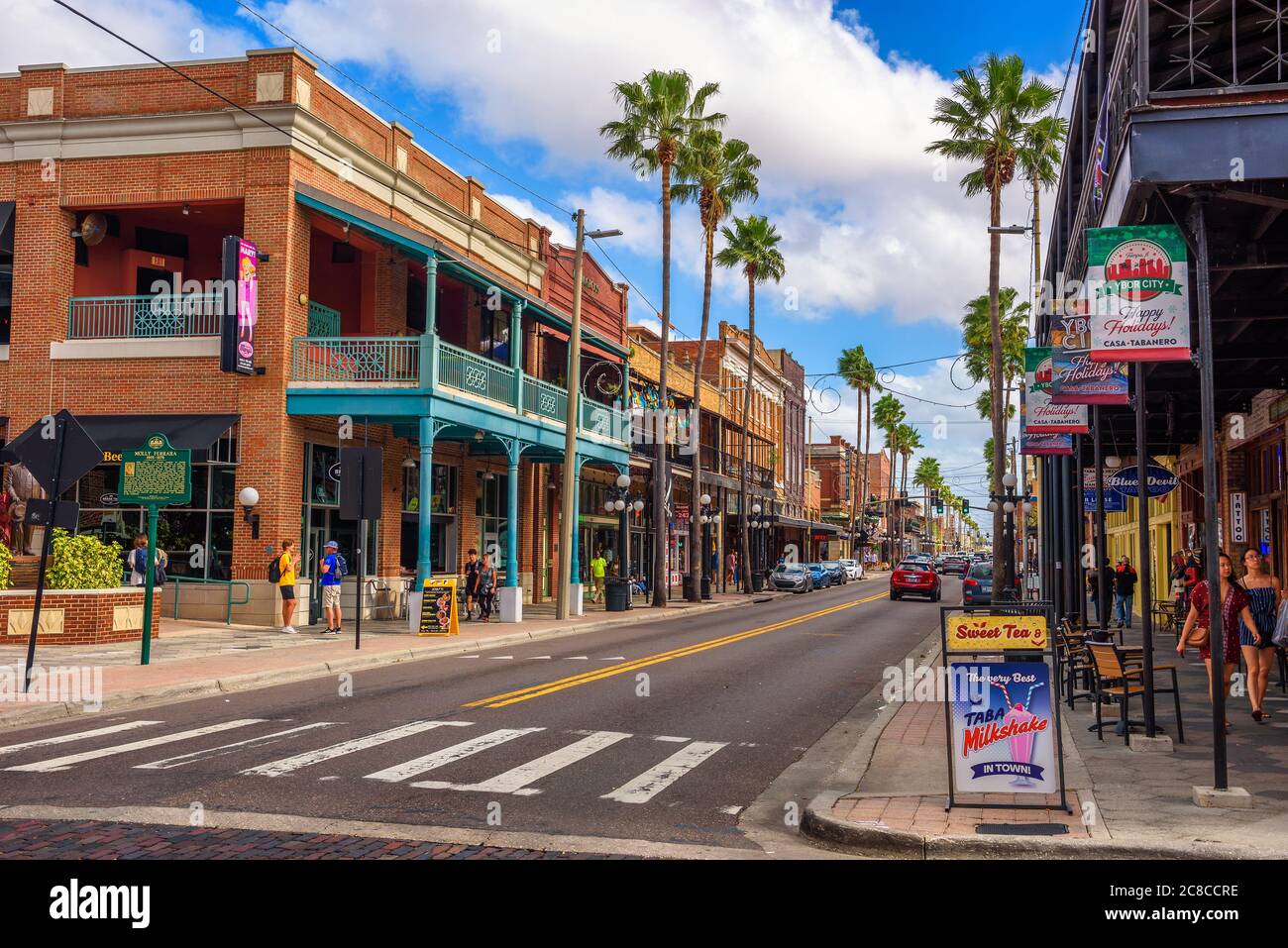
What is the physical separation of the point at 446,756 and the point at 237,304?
15.2 meters

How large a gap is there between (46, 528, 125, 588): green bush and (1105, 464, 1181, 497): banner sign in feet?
55.2

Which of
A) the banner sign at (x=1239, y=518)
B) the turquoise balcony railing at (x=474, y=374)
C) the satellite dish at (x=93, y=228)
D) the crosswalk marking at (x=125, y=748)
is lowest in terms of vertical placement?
the crosswalk marking at (x=125, y=748)

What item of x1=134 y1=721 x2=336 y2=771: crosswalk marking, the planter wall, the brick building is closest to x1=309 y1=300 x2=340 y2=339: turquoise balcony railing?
the brick building

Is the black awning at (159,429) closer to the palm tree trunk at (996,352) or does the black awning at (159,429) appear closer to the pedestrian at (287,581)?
the pedestrian at (287,581)

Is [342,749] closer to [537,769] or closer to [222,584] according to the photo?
[537,769]

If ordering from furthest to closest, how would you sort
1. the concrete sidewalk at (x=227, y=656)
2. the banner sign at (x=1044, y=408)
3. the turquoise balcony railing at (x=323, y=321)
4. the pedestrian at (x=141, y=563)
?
1. the turquoise balcony railing at (x=323, y=321)
2. the pedestrian at (x=141, y=563)
3. the banner sign at (x=1044, y=408)
4. the concrete sidewalk at (x=227, y=656)

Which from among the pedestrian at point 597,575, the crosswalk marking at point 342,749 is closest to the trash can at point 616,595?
the pedestrian at point 597,575

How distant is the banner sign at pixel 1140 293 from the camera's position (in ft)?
27.8

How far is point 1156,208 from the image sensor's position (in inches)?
370

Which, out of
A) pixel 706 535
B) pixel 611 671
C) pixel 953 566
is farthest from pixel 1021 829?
pixel 953 566

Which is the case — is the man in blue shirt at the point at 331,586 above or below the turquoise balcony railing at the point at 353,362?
below

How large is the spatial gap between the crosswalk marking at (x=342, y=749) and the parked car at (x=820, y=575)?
146 feet
